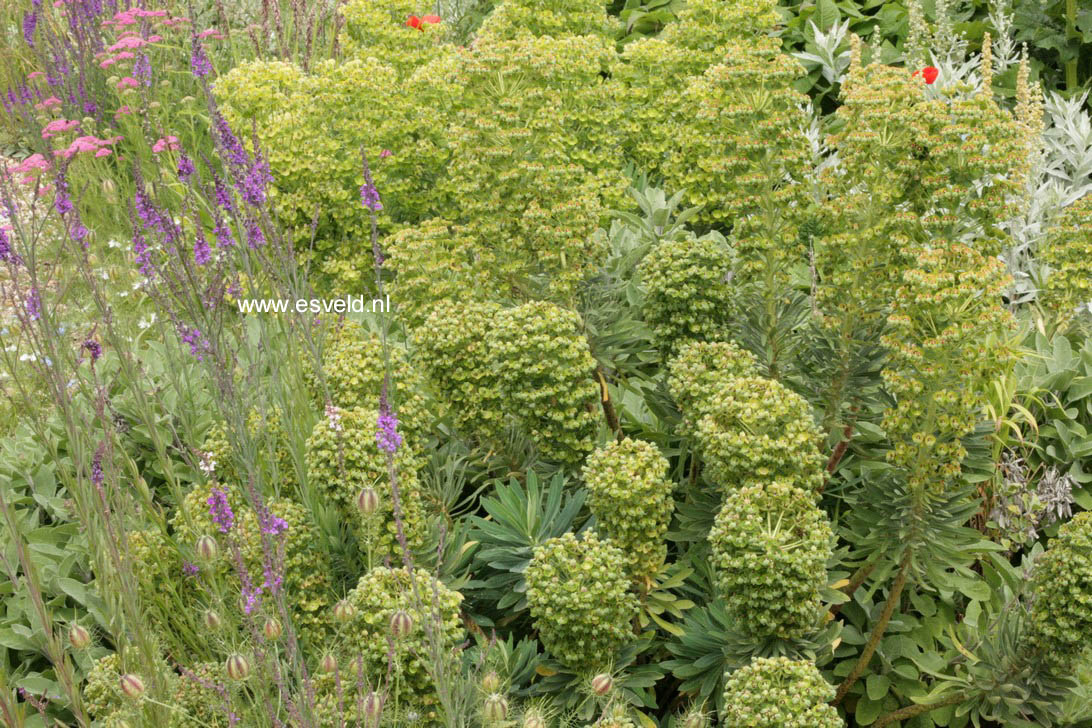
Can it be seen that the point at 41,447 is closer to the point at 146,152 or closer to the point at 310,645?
the point at 310,645

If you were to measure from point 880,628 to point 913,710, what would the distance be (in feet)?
0.75

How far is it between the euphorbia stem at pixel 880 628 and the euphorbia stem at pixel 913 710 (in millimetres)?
112

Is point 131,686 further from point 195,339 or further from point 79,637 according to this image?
point 195,339

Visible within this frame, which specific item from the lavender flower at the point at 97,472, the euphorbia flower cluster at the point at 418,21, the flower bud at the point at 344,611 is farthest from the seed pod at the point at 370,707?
the euphorbia flower cluster at the point at 418,21

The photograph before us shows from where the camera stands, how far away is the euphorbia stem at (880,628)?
258 cm

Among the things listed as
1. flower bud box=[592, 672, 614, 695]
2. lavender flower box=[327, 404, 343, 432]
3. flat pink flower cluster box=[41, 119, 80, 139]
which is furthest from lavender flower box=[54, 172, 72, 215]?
flat pink flower cluster box=[41, 119, 80, 139]

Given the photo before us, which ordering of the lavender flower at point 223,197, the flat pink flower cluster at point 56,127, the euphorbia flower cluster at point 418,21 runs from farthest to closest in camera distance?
the flat pink flower cluster at point 56,127
the euphorbia flower cluster at point 418,21
the lavender flower at point 223,197

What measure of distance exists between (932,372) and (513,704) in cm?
122

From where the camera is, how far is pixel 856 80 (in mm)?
2838

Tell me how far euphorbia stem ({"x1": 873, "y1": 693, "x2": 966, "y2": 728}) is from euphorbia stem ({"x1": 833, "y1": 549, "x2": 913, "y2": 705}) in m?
0.11

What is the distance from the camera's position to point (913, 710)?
8.72ft

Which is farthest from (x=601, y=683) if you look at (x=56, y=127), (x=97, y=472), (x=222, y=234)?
(x=56, y=127)

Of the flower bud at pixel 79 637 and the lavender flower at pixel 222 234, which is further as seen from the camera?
the lavender flower at pixel 222 234

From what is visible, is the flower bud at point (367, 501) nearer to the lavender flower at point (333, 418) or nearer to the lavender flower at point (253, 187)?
the lavender flower at point (333, 418)
